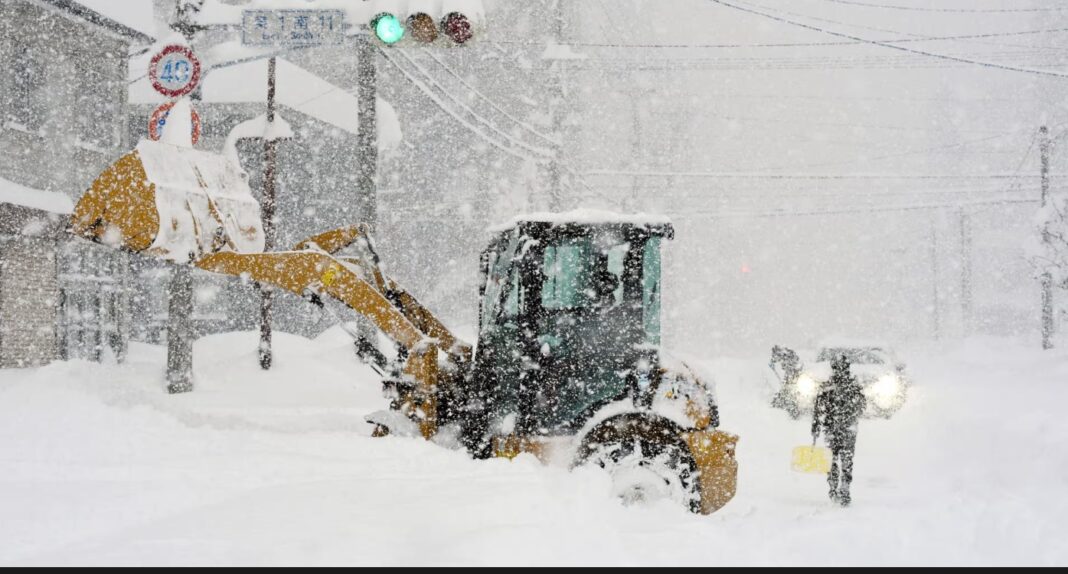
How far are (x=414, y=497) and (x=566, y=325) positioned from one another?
6.12 ft

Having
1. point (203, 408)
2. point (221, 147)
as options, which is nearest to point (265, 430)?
point (203, 408)

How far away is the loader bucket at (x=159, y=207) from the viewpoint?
26.0 ft

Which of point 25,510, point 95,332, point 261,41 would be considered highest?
point 261,41

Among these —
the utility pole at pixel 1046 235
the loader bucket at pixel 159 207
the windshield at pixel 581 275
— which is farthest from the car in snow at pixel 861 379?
the utility pole at pixel 1046 235

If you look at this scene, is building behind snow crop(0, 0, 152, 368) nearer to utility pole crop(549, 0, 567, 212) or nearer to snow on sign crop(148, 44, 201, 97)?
snow on sign crop(148, 44, 201, 97)

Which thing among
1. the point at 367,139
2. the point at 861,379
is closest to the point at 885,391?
the point at 861,379

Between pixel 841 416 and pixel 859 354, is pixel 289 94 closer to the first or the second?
pixel 859 354

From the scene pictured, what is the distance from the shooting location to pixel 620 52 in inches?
1825

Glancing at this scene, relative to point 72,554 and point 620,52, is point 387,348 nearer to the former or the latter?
point 72,554

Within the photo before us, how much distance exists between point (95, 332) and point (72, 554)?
1566cm

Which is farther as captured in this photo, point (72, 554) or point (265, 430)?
point (265, 430)

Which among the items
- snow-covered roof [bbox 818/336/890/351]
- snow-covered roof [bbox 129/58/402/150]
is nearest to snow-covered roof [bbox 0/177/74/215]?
snow-covered roof [bbox 129/58/402/150]

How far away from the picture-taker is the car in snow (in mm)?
15977

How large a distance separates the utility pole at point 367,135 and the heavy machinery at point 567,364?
24.4 feet
